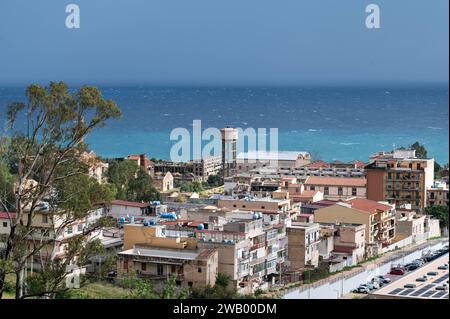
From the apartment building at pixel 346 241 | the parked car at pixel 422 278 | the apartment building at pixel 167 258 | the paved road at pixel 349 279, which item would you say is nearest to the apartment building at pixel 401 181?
the paved road at pixel 349 279

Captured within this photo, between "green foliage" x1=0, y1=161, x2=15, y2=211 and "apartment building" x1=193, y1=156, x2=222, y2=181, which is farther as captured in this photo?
"apartment building" x1=193, y1=156, x2=222, y2=181

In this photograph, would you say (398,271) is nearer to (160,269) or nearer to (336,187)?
(160,269)

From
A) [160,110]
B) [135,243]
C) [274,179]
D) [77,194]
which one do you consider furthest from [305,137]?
[77,194]

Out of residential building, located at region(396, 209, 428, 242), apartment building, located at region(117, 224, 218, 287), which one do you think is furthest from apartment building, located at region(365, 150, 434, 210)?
apartment building, located at region(117, 224, 218, 287)

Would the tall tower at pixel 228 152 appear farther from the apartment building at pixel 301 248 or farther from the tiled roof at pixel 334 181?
the apartment building at pixel 301 248

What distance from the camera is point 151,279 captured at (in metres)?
5.29

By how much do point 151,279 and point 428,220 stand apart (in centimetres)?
420

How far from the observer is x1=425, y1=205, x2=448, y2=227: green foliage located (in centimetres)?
891

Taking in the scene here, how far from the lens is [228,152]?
1397cm

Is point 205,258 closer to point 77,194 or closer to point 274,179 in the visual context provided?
point 77,194

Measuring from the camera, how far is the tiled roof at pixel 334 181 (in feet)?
33.5

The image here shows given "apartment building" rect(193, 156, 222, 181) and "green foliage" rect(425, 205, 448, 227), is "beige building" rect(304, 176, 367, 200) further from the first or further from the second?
"apartment building" rect(193, 156, 222, 181)

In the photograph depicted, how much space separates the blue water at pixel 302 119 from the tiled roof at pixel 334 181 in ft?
14.7
